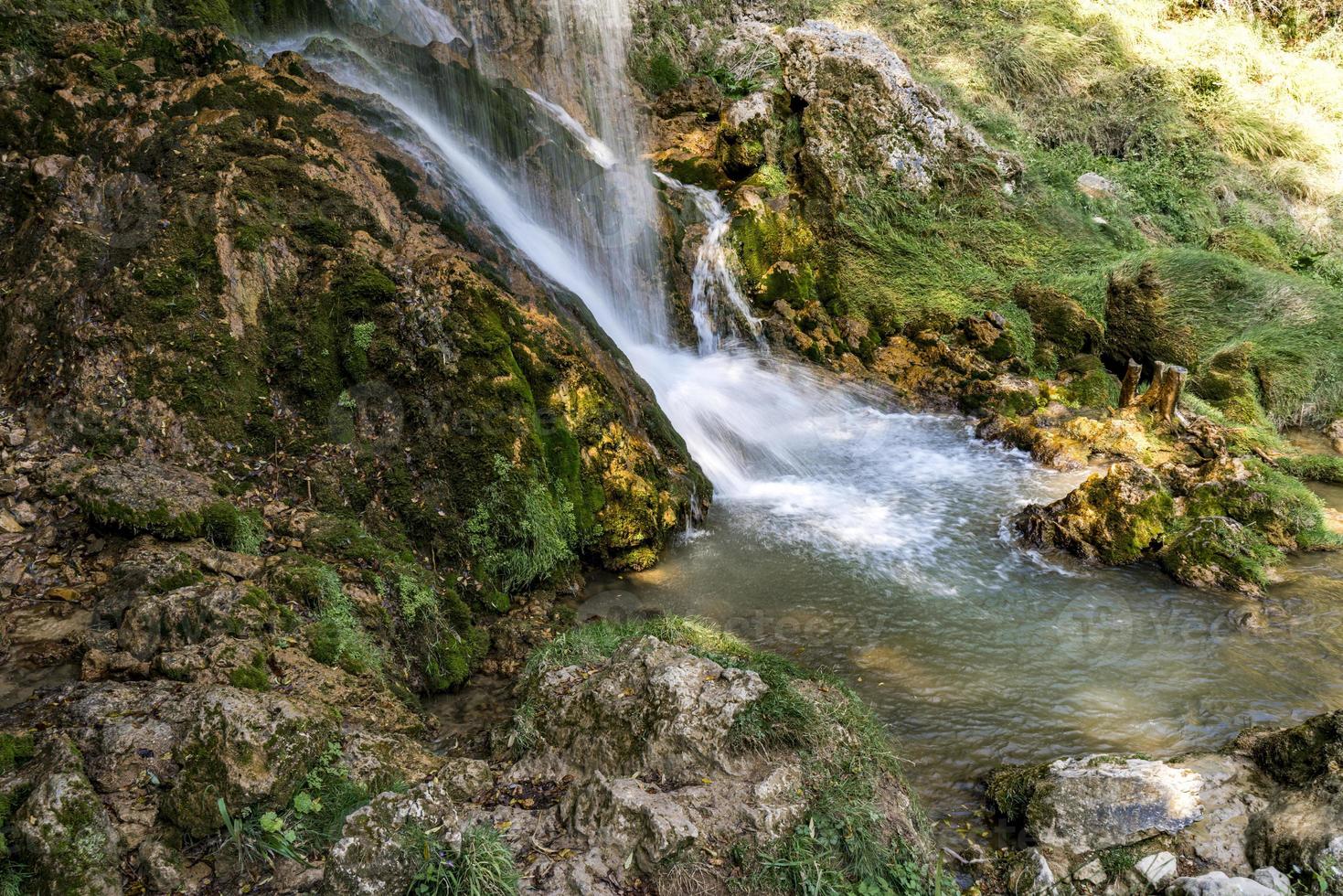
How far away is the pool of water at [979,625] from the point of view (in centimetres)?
470

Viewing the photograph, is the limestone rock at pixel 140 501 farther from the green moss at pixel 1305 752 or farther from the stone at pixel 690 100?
the stone at pixel 690 100

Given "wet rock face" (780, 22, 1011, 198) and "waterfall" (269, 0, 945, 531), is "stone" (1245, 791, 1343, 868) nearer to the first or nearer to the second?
"waterfall" (269, 0, 945, 531)

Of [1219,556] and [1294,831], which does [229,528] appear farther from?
[1219,556]

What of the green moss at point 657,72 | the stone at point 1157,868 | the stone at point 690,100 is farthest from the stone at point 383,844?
the green moss at point 657,72

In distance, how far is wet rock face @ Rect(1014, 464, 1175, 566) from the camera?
6.86 meters

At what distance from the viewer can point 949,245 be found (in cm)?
1323

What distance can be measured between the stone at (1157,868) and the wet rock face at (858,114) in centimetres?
1178

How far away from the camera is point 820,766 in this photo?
347 cm

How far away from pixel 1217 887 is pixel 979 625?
2.99m

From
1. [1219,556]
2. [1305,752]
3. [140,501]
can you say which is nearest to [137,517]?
[140,501]

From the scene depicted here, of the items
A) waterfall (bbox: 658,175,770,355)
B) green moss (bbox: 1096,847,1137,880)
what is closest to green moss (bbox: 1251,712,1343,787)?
green moss (bbox: 1096,847,1137,880)

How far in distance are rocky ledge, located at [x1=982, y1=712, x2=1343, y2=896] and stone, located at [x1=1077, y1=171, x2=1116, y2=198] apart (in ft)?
47.0

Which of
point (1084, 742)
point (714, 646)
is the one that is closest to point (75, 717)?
point (714, 646)

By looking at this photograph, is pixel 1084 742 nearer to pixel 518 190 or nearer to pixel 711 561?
pixel 711 561
